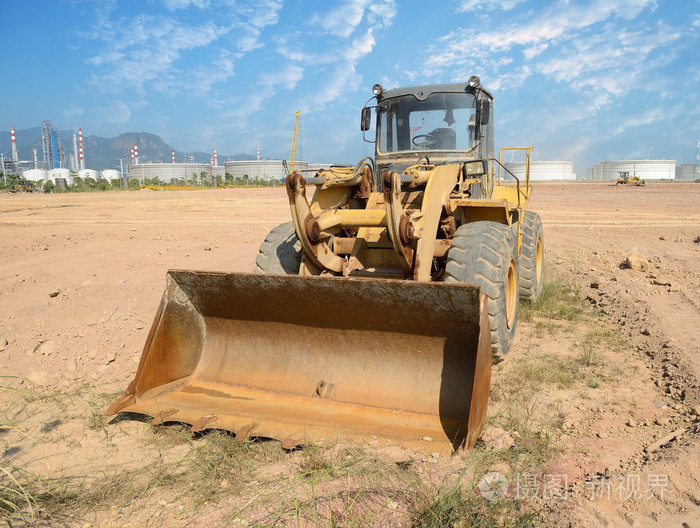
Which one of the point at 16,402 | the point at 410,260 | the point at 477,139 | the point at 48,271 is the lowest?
the point at 16,402

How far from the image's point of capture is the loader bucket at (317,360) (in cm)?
346

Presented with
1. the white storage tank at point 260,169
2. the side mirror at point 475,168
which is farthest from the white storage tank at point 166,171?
the side mirror at point 475,168

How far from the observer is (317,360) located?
4.10 m

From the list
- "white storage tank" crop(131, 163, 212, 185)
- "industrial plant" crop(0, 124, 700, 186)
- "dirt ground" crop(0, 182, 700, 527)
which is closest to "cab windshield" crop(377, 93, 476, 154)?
"dirt ground" crop(0, 182, 700, 527)

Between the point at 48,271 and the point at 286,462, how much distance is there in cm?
649

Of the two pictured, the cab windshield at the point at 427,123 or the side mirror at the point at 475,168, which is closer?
the side mirror at the point at 475,168

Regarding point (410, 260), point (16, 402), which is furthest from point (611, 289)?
point (16, 402)

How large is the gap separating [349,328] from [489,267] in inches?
46.0

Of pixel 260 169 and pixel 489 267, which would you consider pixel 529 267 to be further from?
pixel 260 169

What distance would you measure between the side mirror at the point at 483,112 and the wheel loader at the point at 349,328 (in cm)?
99

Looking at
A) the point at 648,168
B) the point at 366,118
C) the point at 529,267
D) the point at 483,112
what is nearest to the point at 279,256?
the point at 366,118

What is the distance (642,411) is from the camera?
12.7ft

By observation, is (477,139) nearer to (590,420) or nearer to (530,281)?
(530,281)

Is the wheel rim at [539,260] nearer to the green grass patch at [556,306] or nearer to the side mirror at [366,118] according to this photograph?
the green grass patch at [556,306]
